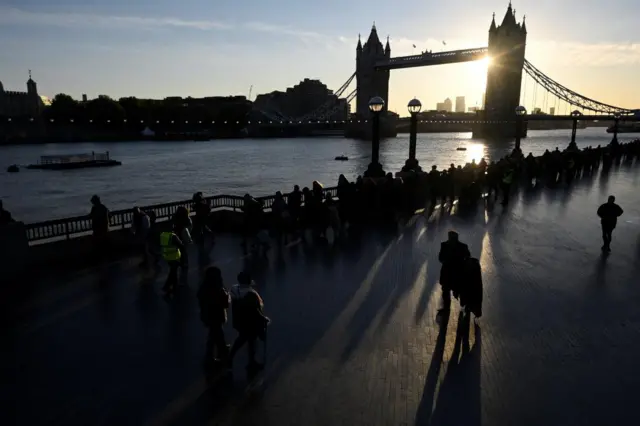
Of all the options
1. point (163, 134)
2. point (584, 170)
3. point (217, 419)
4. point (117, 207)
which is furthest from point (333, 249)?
point (163, 134)

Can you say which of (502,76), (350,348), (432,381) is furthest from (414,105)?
(502,76)

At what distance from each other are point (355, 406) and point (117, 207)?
86.5 feet

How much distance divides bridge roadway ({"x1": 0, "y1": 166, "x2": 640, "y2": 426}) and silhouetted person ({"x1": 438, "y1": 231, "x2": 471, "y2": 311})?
0.39 metres

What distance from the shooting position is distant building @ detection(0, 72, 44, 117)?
11606cm

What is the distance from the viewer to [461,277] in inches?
259

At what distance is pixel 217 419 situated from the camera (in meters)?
4.61

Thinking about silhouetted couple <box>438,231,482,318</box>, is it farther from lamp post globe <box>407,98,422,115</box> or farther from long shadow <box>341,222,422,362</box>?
lamp post globe <box>407,98,422,115</box>

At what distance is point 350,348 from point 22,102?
458 feet

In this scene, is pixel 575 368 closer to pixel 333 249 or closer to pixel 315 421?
pixel 315 421

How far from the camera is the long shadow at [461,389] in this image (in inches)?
181

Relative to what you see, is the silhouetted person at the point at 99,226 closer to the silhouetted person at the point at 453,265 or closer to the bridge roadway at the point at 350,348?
the bridge roadway at the point at 350,348

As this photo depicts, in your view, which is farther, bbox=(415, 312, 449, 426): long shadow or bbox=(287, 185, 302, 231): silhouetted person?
bbox=(287, 185, 302, 231): silhouetted person

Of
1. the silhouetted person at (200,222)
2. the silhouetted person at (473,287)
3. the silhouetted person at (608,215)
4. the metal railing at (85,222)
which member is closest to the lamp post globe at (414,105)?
the metal railing at (85,222)

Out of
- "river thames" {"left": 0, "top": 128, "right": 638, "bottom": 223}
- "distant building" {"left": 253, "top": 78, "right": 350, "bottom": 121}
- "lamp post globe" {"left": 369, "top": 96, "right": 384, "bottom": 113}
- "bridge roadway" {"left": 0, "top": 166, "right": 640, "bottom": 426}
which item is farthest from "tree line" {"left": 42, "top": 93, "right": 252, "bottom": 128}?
"bridge roadway" {"left": 0, "top": 166, "right": 640, "bottom": 426}
